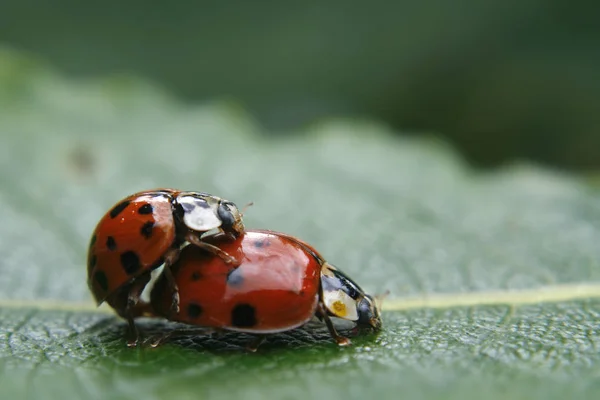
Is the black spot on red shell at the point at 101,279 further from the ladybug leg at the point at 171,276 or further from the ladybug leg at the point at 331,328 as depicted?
the ladybug leg at the point at 331,328

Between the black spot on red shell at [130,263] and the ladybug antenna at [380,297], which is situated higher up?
the black spot on red shell at [130,263]

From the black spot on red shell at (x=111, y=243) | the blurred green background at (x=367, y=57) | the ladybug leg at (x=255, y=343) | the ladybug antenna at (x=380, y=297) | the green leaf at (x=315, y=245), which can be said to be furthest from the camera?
the blurred green background at (x=367, y=57)

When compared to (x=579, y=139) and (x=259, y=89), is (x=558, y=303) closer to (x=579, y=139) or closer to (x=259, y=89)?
(x=579, y=139)

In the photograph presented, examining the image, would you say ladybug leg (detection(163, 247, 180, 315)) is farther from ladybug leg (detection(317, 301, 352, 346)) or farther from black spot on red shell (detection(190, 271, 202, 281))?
ladybug leg (detection(317, 301, 352, 346))

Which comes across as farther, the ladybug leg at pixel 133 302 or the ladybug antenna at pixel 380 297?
the ladybug antenna at pixel 380 297

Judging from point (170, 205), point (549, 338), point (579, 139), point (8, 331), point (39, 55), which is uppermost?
point (39, 55)

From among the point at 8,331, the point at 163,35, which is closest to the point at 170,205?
the point at 8,331

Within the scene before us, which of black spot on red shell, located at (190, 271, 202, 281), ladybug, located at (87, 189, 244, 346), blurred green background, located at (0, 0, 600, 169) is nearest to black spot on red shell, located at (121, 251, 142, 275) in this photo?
ladybug, located at (87, 189, 244, 346)

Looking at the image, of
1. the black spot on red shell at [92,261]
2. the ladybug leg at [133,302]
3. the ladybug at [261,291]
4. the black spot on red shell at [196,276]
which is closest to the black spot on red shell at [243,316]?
the ladybug at [261,291]
